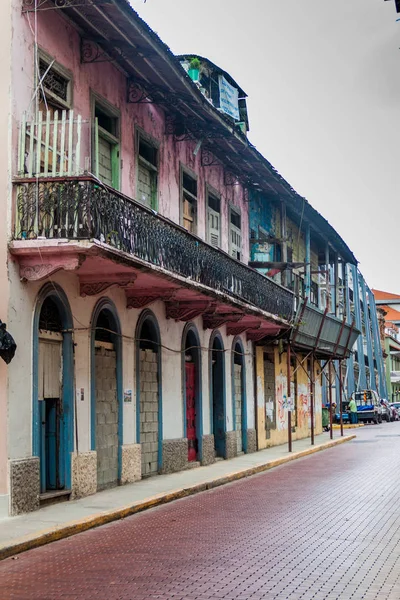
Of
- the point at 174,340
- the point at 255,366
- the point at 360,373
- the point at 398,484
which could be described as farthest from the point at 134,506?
the point at 360,373

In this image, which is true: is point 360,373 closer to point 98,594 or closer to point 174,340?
point 174,340

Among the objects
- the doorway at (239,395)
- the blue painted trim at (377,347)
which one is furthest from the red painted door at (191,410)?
the blue painted trim at (377,347)

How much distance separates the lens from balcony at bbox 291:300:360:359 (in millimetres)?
26656

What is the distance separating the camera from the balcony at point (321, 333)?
26.7 metres

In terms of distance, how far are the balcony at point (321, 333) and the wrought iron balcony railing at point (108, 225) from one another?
26.8 feet

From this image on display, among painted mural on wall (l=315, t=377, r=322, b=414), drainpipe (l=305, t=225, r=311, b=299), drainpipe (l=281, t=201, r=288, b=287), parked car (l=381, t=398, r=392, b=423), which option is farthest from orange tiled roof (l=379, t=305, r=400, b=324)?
drainpipe (l=281, t=201, r=288, b=287)

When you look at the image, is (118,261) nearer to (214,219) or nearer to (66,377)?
(66,377)

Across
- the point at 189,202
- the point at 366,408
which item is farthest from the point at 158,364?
the point at 366,408

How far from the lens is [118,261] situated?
1301cm

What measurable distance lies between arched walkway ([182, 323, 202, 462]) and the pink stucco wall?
2.57 meters

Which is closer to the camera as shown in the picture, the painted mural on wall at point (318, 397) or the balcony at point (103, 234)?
the balcony at point (103, 234)

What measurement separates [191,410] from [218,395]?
2216mm

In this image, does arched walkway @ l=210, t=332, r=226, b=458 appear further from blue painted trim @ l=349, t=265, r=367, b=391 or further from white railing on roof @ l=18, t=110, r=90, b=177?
blue painted trim @ l=349, t=265, r=367, b=391

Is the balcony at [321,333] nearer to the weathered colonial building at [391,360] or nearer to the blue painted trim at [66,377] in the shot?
the blue painted trim at [66,377]
